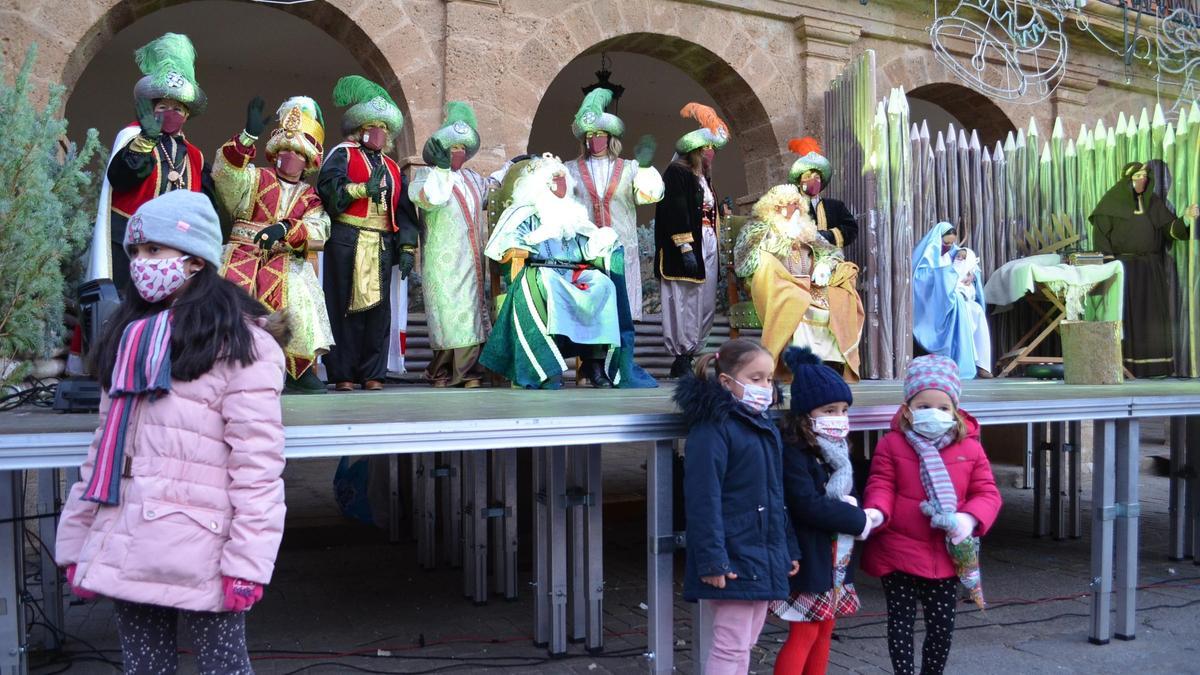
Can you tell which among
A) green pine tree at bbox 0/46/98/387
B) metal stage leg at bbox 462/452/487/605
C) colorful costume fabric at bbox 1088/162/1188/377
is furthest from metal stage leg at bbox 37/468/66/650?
colorful costume fabric at bbox 1088/162/1188/377

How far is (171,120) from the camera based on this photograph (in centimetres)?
497

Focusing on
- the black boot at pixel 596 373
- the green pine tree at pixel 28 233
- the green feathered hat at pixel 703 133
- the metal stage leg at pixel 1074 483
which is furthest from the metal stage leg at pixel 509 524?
the metal stage leg at pixel 1074 483

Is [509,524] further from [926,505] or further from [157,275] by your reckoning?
[157,275]

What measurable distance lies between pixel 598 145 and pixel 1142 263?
16.7ft

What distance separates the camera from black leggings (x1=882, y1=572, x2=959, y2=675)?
11.7ft

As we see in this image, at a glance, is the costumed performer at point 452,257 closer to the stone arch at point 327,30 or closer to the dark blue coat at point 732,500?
the stone arch at point 327,30

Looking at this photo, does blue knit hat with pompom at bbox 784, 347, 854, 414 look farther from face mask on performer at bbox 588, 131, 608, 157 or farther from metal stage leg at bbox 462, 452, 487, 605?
face mask on performer at bbox 588, 131, 608, 157

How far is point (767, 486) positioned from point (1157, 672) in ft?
7.56

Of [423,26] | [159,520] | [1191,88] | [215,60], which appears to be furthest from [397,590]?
[1191,88]

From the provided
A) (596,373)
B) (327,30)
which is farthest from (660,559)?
(327,30)

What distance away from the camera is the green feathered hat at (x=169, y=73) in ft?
15.9

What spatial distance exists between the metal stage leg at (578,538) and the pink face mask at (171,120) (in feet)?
8.41

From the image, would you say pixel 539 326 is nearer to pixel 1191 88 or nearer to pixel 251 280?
pixel 251 280

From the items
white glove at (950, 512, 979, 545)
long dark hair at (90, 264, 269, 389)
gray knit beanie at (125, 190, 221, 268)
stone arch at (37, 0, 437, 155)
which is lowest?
white glove at (950, 512, 979, 545)
